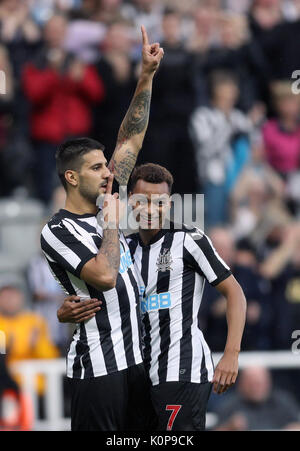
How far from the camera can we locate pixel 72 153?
5773 millimetres

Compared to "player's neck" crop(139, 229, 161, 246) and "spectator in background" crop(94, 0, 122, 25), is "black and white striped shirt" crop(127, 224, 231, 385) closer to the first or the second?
"player's neck" crop(139, 229, 161, 246)

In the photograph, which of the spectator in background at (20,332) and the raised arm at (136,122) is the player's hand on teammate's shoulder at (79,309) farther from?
the spectator in background at (20,332)

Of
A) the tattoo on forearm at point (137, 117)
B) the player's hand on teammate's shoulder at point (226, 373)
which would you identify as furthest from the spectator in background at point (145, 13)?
the player's hand on teammate's shoulder at point (226, 373)

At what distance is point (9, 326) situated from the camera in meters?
9.58

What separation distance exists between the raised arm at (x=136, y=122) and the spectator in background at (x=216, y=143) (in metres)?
4.93

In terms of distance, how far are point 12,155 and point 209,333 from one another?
296cm

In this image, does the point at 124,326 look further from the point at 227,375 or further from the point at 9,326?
the point at 9,326

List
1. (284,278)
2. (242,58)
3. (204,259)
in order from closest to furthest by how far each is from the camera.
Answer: (204,259) → (284,278) → (242,58)

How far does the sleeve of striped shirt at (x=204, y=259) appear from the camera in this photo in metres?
5.71

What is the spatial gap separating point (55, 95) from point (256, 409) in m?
4.06

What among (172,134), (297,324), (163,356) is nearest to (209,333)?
(297,324)

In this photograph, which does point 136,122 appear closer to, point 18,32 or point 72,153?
point 72,153

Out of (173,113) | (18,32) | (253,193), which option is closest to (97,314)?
(173,113)

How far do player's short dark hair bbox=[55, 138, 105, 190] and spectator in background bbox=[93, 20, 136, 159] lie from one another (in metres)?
5.03
